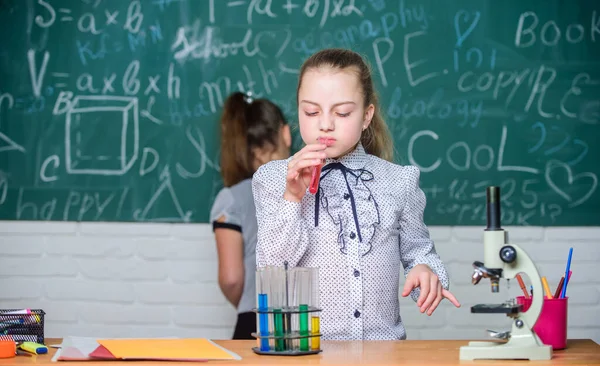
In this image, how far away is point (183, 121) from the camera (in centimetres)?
344

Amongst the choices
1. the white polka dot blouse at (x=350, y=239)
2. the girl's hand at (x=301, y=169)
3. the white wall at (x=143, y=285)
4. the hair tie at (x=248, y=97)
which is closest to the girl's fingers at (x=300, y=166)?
the girl's hand at (x=301, y=169)

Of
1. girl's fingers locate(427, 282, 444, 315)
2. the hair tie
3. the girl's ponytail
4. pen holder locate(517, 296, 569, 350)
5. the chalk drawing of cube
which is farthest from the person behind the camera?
the chalk drawing of cube

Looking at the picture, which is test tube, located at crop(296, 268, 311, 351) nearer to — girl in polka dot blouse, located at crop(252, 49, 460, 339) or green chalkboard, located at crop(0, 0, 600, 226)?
girl in polka dot blouse, located at crop(252, 49, 460, 339)

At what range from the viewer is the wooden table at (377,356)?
1487 mm

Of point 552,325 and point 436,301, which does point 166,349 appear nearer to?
point 436,301

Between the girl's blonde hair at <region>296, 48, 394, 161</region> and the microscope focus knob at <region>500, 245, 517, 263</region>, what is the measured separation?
0.67 metres

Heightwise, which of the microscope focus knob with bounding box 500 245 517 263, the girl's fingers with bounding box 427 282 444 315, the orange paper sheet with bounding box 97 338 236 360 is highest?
the microscope focus knob with bounding box 500 245 517 263

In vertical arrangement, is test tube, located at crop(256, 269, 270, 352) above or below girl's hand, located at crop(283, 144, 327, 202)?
below

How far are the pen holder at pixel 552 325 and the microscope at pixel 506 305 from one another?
11cm

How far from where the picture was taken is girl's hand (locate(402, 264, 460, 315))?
178cm

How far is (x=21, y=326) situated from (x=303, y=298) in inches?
23.3

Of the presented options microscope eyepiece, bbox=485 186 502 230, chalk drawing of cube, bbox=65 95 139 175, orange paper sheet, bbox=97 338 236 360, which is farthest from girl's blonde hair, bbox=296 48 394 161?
chalk drawing of cube, bbox=65 95 139 175

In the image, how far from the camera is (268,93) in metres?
3.42

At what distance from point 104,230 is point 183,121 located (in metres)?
0.53
